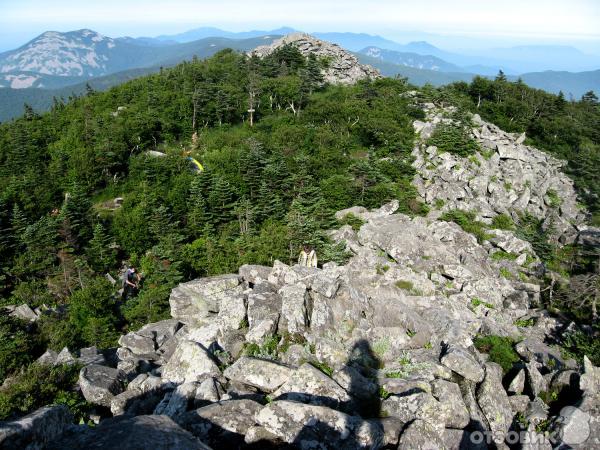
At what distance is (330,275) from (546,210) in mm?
33000

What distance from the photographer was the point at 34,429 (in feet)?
29.0

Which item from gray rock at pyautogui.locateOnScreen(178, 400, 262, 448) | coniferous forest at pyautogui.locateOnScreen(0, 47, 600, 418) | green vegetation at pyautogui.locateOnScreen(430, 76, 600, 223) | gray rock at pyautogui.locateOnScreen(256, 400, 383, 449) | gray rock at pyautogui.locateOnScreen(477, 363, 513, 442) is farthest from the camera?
green vegetation at pyautogui.locateOnScreen(430, 76, 600, 223)

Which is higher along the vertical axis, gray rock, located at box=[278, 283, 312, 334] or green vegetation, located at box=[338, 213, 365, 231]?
gray rock, located at box=[278, 283, 312, 334]

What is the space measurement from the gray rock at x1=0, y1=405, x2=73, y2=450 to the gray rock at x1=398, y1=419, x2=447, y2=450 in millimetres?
8477

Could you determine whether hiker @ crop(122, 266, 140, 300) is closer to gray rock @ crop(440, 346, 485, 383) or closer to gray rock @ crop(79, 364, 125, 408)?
gray rock @ crop(79, 364, 125, 408)

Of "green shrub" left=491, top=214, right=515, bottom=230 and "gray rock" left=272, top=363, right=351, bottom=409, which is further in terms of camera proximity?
"green shrub" left=491, top=214, right=515, bottom=230

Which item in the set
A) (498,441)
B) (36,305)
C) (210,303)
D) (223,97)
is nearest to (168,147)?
(223,97)

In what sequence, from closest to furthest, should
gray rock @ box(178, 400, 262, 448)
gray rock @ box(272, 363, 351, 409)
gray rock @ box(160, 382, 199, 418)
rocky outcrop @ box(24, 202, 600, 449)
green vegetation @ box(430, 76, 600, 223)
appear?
A: gray rock @ box(178, 400, 262, 448) < rocky outcrop @ box(24, 202, 600, 449) < gray rock @ box(160, 382, 199, 418) < gray rock @ box(272, 363, 351, 409) < green vegetation @ box(430, 76, 600, 223)

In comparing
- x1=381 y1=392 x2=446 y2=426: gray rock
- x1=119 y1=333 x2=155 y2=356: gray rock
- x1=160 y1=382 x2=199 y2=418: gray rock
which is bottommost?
x1=119 y1=333 x2=155 y2=356: gray rock

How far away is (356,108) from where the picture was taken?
50.9 m

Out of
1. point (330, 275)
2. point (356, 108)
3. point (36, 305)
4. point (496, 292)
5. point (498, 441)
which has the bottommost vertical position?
point (36, 305)

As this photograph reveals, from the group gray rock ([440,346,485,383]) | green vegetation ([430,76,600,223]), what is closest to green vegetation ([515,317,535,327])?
gray rock ([440,346,485,383])

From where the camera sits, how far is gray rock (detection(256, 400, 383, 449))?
9492 millimetres

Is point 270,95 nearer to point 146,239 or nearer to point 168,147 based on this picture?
point 168,147
